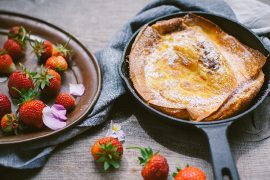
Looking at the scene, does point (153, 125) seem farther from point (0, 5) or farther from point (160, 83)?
point (0, 5)

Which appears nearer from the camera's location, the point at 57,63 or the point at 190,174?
the point at 190,174

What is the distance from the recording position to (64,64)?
1768mm

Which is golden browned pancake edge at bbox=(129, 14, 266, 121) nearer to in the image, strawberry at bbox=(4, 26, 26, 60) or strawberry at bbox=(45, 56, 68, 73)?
strawberry at bbox=(45, 56, 68, 73)

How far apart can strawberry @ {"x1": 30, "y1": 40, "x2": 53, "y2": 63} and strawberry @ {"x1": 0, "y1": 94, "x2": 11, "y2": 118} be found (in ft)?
1.02

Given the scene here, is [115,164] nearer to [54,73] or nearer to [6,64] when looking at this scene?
[54,73]

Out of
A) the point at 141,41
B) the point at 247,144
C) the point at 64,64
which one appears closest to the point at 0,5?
the point at 64,64

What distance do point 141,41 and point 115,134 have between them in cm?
43

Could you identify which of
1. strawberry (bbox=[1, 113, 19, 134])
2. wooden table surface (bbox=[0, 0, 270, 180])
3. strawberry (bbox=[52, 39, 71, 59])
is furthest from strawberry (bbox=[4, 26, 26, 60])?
wooden table surface (bbox=[0, 0, 270, 180])

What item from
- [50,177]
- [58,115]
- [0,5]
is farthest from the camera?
[0,5]

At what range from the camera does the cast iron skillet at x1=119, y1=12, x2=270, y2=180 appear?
133 cm

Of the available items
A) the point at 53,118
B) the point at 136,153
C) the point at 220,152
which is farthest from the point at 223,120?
the point at 53,118

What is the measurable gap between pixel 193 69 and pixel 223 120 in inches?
12.8

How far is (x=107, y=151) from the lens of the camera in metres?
1.44

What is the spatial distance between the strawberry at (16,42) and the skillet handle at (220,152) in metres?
0.88
